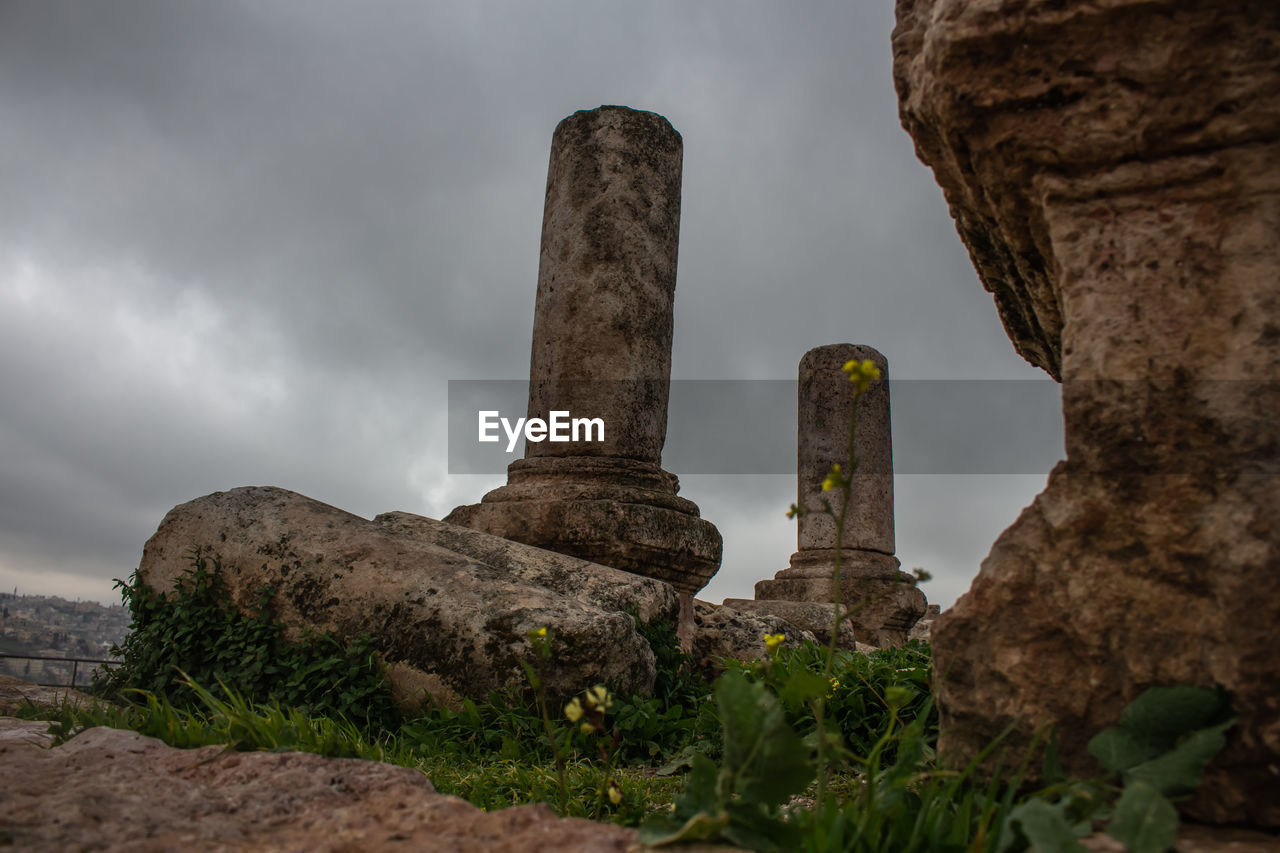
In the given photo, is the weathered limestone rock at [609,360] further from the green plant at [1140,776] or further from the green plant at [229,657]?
the green plant at [1140,776]

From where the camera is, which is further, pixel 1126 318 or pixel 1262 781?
pixel 1126 318

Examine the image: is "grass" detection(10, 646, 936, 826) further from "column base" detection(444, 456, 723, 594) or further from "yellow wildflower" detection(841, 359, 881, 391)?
"column base" detection(444, 456, 723, 594)

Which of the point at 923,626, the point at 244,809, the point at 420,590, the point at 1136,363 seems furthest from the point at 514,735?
the point at 923,626

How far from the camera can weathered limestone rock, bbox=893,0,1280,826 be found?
5.26ft

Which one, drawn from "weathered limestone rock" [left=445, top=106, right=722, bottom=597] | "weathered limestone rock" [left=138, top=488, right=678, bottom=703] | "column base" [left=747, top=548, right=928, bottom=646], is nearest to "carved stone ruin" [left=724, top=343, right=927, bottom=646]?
"column base" [left=747, top=548, right=928, bottom=646]

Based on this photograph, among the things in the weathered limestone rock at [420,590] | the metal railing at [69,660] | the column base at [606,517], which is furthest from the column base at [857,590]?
the metal railing at [69,660]

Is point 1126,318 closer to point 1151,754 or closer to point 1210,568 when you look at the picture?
point 1210,568

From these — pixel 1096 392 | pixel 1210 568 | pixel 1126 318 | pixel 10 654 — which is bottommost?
pixel 10 654

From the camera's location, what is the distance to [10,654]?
7980mm

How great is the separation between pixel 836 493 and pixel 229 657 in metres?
8.75

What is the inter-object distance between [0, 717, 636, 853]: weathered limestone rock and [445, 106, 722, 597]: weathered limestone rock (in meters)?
3.93

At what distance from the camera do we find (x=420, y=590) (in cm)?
420

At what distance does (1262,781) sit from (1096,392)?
0.74 metres

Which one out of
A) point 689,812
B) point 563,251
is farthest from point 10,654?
point 689,812
